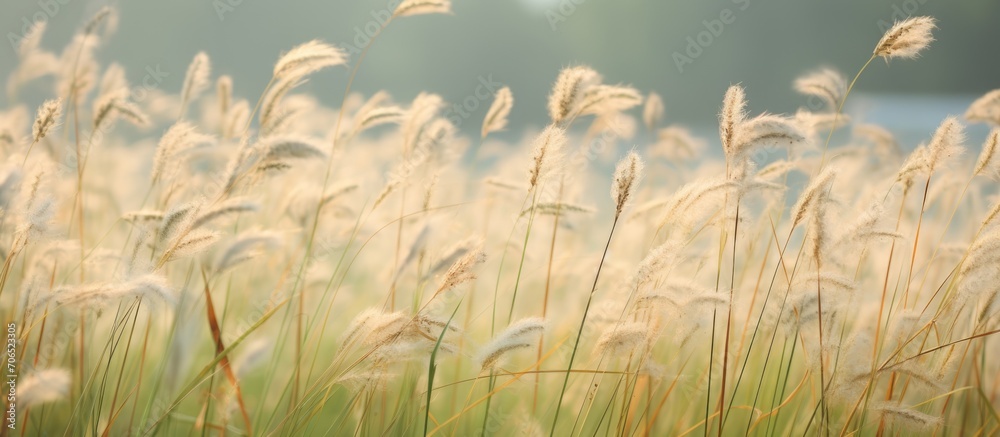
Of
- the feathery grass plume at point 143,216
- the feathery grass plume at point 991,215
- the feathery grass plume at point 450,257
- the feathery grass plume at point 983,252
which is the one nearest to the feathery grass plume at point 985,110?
the feathery grass plume at point 991,215

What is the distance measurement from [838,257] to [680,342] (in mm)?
580

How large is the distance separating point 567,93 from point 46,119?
4.12 ft

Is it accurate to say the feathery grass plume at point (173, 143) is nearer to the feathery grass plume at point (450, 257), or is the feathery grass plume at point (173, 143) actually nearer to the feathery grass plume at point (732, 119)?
the feathery grass plume at point (450, 257)

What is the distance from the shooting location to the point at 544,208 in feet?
5.51

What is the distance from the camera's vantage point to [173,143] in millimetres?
1604

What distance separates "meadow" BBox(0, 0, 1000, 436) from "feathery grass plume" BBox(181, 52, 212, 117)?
0.03 feet

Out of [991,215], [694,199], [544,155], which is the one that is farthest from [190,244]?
[991,215]

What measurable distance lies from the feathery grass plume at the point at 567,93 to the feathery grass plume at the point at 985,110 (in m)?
1.45

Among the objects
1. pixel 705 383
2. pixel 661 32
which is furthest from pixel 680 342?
pixel 661 32

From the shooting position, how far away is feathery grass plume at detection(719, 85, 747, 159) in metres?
1.36

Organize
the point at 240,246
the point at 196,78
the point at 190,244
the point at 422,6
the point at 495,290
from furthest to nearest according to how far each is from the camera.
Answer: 1. the point at 196,78
2. the point at 422,6
3. the point at 495,290
4. the point at 190,244
5. the point at 240,246

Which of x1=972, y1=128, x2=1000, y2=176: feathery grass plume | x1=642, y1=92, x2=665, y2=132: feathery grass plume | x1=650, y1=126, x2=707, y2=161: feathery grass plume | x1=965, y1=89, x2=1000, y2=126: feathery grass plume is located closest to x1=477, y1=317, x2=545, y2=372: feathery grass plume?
x1=972, y1=128, x2=1000, y2=176: feathery grass plume

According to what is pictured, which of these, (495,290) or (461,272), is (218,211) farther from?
(495,290)

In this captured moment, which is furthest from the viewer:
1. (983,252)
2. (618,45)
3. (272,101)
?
(618,45)
